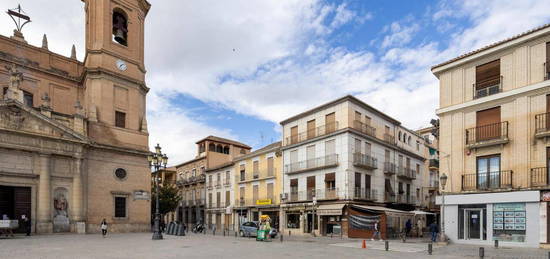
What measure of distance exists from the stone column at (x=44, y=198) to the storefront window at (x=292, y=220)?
18515 mm

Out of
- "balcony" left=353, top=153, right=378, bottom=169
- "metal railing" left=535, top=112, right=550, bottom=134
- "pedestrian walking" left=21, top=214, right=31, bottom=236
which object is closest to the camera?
"metal railing" left=535, top=112, right=550, bottom=134

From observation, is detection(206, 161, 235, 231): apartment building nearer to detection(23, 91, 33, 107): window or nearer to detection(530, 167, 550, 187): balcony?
detection(23, 91, 33, 107): window

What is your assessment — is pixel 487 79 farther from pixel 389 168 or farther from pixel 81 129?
pixel 81 129

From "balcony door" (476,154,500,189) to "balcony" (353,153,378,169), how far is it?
1032cm

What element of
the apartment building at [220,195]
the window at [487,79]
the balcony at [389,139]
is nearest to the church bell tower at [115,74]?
the apartment building at [220,195]

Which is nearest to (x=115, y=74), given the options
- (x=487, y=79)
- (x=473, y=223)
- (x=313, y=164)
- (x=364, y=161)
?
(x=313, y=164)

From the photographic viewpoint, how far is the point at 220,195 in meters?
44.7

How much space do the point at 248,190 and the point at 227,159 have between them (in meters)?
12.1

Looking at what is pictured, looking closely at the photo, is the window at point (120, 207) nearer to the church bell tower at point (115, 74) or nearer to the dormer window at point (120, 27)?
the church bell tower at point (115, 74)

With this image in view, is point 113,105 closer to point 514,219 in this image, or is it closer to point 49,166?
point 49,166

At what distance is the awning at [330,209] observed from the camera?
91.7 ft

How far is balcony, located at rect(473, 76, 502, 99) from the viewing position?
759 inches

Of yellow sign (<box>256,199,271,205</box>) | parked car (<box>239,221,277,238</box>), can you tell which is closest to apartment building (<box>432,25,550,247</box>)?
parked car (<box>239,221,277,238</box>)

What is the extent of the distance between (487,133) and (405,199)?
16143 mm
